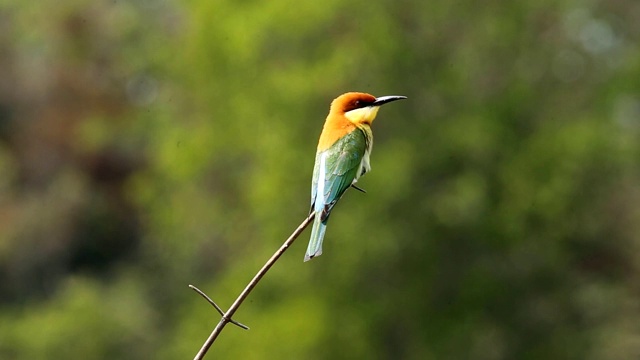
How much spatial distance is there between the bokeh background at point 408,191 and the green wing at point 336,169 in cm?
620

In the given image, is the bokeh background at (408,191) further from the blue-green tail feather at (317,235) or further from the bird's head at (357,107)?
the blue-green tail feather at (317,235)

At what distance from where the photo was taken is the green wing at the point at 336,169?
319 cm

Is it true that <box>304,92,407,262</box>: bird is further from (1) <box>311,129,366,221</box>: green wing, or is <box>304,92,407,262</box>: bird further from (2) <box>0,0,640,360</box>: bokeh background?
(2) <box>0,0,640,360</box>: bokeh background

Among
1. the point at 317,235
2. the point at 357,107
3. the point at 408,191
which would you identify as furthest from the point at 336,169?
the point at 408,191

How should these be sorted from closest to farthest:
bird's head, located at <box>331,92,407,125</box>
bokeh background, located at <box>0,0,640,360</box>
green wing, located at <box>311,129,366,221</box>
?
green wing, located at <box>311,129,366,221</box>, bird's head, located at <box>331,92,407,125</box>, bokeh background, located at <box>0,0,640,360</box>

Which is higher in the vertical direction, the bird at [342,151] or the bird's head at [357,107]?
the bird's head at [357,107]

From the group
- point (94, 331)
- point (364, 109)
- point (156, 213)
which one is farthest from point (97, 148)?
point (364, 109)

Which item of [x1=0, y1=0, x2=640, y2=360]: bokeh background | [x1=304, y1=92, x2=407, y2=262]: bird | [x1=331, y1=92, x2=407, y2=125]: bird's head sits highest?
[x1=331, y1=92, x2=407, y2=125]: bird's head

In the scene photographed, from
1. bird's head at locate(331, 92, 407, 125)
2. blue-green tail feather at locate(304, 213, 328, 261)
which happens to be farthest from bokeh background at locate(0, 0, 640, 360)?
blue-green tail feather at locate(304, 213, 328, 261)

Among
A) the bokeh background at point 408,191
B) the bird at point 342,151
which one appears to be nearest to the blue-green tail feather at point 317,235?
the bird at point 342,151

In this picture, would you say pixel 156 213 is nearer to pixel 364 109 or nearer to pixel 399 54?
pixel 399 54

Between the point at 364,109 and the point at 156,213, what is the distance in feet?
32.0

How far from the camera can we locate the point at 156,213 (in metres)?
13.1

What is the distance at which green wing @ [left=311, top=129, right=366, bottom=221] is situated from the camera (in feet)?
10.5
